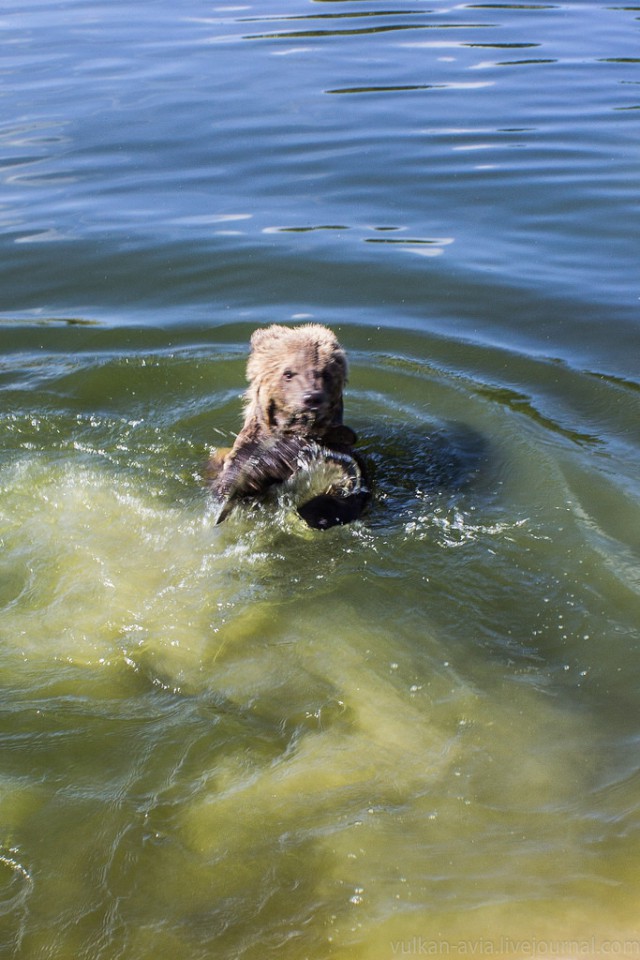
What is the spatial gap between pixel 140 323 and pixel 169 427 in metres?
1.75

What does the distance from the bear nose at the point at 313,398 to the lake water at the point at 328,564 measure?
681mm

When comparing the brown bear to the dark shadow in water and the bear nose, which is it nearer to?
the bear nose

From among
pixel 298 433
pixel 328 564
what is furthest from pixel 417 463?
pixel 328 564

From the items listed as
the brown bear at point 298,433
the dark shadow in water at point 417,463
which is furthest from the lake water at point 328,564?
the brown bear at point 298,433

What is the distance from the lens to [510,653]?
15.1ft

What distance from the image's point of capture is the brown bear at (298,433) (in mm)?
Result: 5477

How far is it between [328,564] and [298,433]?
2.57 feet

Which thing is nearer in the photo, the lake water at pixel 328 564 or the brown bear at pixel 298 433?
the lake water at pixel 328 564

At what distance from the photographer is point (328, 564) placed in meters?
5.36

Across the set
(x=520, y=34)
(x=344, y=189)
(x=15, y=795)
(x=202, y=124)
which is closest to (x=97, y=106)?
(x=202, y=124)

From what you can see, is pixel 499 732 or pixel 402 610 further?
pixel 402 610

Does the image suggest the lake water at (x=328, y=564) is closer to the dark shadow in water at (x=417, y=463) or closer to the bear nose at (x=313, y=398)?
the dark shadow in water at (x=417, y=463)

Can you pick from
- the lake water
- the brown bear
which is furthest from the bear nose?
the lake water

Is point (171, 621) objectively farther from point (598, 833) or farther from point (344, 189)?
point (344, 189)
